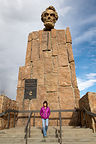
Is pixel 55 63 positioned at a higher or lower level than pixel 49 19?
lower

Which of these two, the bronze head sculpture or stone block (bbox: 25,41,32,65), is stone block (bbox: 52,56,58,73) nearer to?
stone block (bbox: 25,41,32,65)

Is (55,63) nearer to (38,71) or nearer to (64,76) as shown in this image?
(64,76)

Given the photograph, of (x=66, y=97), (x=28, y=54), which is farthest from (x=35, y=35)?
(x=66, y=97)

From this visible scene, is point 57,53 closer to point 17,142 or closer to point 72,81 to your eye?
point 72,81

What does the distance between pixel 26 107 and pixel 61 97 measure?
194cm

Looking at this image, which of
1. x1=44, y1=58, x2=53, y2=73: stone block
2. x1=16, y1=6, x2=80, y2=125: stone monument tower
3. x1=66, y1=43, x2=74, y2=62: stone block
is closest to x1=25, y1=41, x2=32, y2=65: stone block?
x1=16, y1=6, x2=80, y2=125: stone monument tower

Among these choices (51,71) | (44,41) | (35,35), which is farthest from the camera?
(35,35)

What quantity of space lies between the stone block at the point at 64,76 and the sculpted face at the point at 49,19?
11.8 feet

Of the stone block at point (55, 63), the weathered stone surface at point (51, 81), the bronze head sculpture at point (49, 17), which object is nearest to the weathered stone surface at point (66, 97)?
the weathered stone surface at point (51, 81)

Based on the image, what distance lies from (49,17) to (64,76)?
4.79 metres

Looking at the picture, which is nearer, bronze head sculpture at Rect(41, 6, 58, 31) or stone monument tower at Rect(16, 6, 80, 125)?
stone monument tower at Rect(16, 6, 80, 125)

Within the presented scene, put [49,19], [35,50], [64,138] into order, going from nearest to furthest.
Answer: [64,138]
[35,50]
[49,19]

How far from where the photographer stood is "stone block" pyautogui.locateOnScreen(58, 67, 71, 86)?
7012mm

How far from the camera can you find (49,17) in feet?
30.0
